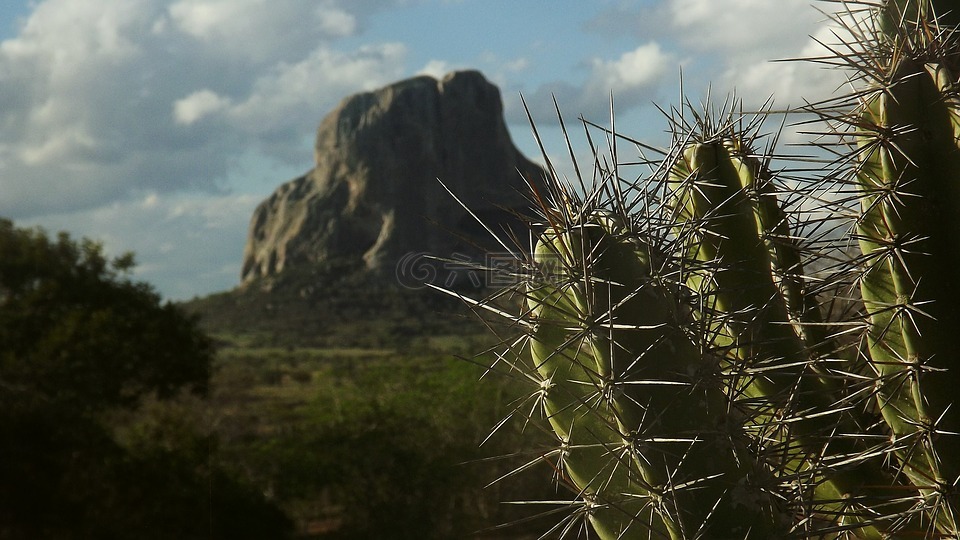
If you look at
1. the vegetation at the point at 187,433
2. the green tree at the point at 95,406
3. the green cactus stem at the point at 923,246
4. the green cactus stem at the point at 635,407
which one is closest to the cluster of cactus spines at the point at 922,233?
the green cactus stem at the point at 923,246

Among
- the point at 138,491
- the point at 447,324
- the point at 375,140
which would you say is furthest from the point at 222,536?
the point at 375,140

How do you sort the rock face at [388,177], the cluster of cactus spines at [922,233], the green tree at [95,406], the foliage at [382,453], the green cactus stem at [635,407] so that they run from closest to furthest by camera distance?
1. the green cactus stem at [635,407]
2. the cluster of cactus spines at [922,233]
3. the green tree at [95,406]
4. the foliage at [382,453]
5. the rock face at [388,177]

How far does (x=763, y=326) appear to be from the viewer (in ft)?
4.64

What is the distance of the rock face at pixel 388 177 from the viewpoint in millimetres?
13766

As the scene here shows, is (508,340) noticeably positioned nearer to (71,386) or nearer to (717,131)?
(717,131)

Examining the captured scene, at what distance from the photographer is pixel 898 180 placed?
135 cm

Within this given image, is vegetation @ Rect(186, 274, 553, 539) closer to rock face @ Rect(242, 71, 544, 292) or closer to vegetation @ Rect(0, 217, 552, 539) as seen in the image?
vegetation @ Rect(0, 217, 552, 539)

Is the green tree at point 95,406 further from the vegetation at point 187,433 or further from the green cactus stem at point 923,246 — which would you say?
the green cactus stem at point 923,246

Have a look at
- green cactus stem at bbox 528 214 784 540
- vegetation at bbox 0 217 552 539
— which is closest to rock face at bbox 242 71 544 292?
vegetation at bbox 0 217 552 539

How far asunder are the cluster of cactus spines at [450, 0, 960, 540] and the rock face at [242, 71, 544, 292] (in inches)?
440

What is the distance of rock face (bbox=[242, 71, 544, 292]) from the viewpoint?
13766 mm

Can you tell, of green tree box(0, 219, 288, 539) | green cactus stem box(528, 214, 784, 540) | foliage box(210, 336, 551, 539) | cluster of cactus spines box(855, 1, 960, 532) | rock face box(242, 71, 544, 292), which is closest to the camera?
green cactus stem box(528, 214, 784, 540)

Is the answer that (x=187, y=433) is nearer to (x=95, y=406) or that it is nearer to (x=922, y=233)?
(x=95, y=406)

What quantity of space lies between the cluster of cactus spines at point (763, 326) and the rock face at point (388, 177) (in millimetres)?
11182
